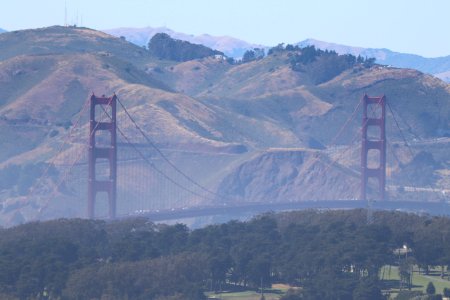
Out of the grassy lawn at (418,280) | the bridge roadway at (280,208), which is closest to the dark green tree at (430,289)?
the grassy lawn at (418,280)

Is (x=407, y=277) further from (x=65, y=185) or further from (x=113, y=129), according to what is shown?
(x=65, y=185)

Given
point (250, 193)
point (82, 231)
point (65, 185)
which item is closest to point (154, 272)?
point (82, 231)

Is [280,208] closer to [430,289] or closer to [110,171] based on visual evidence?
[110,171]

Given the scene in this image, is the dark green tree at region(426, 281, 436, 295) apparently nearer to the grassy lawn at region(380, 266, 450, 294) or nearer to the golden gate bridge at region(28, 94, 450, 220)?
the grassy lawn at region(380, 266, 450, 294)

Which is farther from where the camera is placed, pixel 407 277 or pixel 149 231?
pixel 149 231

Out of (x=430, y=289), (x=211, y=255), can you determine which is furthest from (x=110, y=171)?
(x=430, y=289)

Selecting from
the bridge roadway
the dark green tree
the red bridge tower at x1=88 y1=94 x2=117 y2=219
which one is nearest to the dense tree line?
the dark green tree
